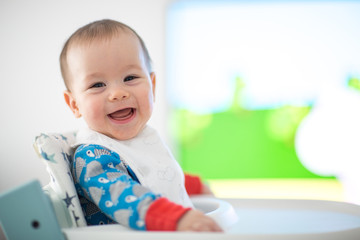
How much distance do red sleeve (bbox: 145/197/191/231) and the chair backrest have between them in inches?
6.3

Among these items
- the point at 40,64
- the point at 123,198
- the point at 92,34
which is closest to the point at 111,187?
the point at 123,198

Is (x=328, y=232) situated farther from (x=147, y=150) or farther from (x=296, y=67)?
(x=296, y=67)

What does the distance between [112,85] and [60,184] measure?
0.78ft

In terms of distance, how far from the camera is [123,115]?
2.76 feet

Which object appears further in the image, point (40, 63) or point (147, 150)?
point (40, 63)

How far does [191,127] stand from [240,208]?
203cm

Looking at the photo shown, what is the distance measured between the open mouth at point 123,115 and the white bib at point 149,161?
0.16 ft

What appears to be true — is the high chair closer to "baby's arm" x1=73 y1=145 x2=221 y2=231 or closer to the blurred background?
"baby's arm" x1=73 y1=145 x2=221 y2=231

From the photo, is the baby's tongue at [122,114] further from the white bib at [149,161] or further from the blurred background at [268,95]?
the blurred background at [268,95]

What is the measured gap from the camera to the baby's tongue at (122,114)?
2.73 ft

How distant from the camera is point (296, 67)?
113 inches

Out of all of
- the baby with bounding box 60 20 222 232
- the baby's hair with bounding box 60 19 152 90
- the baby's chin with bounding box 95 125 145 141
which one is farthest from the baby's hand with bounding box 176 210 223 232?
the baby's hair with bounding box 60 19 152 90

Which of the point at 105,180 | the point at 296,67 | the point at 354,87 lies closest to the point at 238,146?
the point at 296,67

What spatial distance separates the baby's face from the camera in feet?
2.60
